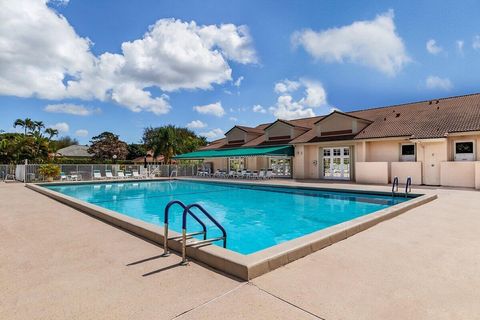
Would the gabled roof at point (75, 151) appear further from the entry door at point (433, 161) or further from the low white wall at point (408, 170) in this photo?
the entry door at point (433, 161)

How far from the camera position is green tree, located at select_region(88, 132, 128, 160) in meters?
64.1

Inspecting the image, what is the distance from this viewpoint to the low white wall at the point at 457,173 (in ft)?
65.0

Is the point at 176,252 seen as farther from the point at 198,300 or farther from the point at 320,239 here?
the point at 320,239

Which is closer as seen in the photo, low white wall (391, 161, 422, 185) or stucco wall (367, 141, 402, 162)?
low white wall (391, 161, 422, 185)

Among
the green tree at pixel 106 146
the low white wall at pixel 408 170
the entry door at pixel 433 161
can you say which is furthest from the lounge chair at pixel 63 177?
the green tree at pixel 106 146

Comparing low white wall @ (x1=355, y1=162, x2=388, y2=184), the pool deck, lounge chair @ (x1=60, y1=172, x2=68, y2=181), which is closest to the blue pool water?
the pool deck

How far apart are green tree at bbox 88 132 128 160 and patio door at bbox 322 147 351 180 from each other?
5232cm

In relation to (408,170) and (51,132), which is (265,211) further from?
(51,132)

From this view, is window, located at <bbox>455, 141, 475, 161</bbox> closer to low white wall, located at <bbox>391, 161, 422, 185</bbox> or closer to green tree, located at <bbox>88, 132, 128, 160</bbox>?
low white wall, located at <bbox>391, 161, 422, 185</bbox>

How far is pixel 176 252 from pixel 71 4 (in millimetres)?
18464

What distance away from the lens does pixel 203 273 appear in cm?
524

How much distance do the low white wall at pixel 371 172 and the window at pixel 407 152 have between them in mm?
2480

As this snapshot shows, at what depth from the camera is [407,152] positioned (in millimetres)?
24047

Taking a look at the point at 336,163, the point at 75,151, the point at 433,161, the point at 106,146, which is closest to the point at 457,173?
the point at 433,161
